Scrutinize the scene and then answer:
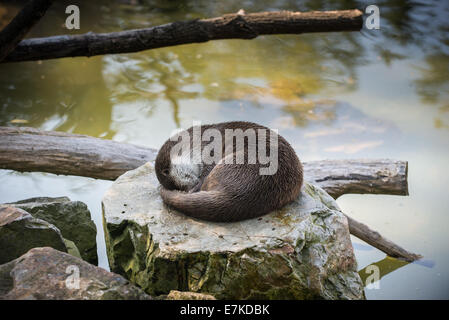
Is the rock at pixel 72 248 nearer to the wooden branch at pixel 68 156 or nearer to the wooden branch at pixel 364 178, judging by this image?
the wooden branch at pixel 68 156

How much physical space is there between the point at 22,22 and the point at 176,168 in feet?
4.70

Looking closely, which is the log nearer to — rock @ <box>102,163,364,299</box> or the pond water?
the pond water

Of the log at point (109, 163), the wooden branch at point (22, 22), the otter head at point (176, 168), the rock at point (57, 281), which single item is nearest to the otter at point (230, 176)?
the otter head at point (176, 168)

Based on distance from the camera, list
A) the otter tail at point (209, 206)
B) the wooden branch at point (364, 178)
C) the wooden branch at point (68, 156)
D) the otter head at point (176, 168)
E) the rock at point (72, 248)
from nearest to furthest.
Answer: the otter tail at point (209, 206) → the otter head at point (176, 168) → the rock at point (72, 248) → the wooden branch at point (364, 178) → the wooden branch at point (68, 156)

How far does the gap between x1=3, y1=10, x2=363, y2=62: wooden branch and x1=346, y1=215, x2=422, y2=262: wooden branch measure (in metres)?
1.58

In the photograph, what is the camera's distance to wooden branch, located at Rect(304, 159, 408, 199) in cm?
351

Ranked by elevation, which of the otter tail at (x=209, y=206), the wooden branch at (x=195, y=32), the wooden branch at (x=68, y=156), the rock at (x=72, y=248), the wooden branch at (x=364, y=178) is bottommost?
the rock at (x=72, y=248)

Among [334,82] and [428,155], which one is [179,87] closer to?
[334,82]

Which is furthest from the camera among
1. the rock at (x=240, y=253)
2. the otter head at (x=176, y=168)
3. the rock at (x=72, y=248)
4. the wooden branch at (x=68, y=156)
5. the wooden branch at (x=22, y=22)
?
the wooden branch at (x=68, y=156)

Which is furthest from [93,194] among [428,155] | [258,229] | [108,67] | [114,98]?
[428,155]

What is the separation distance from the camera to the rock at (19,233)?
247cm

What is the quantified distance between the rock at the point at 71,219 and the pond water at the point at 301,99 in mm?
238

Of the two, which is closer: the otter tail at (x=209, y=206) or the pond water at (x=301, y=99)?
the otter tail at (x=209, y=206)
